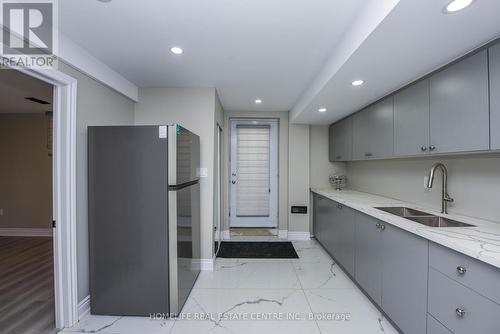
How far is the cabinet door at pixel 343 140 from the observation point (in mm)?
3369

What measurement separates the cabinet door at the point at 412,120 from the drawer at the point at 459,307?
107cm

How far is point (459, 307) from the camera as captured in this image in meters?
1.24

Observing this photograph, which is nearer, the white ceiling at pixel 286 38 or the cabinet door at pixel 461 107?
the white ceiling at pixel 286 38

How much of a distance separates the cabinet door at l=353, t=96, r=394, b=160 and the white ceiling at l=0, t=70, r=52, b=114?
3.76m

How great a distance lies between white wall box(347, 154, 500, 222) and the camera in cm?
168

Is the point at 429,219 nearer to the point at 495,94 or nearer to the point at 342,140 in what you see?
the point at 495,94

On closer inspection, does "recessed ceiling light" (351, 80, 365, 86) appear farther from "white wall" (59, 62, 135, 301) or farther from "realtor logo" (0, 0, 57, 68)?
"white wall" (59, 62, 135, 301)

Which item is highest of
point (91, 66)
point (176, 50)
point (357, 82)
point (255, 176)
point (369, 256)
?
point (176, 50)

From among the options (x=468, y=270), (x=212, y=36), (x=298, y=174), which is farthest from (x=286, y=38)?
(x=298, y=174)

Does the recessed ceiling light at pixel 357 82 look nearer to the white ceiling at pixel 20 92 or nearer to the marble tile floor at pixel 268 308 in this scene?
the marble tile floor at pixel 268 308

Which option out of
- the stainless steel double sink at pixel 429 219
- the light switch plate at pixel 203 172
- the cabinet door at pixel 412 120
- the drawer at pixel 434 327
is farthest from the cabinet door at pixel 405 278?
the light switch plate at pixel 203 172

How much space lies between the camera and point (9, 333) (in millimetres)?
1766

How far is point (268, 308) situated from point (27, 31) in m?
2.79

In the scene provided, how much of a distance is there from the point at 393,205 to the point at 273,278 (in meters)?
1.53
